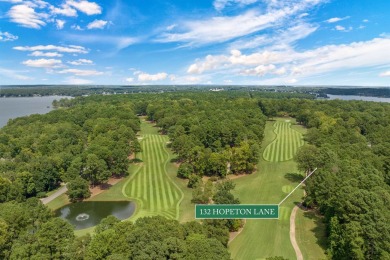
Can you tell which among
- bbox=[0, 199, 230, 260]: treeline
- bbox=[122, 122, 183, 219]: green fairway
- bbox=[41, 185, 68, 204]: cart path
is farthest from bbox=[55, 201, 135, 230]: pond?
bbox=[0, 199, 230, 260]: treeline

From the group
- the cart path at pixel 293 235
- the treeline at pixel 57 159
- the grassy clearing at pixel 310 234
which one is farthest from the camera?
the treeline at pixel 57 159

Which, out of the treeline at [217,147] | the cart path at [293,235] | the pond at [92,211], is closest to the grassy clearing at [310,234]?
the cart path at [293,235]

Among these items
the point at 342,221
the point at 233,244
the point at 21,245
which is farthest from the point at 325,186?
the point at 21,245

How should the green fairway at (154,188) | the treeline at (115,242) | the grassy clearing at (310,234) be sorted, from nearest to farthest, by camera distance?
the treeline at (115,242) < the grassy clearing at (310,234) < the green fairway at (154,188)

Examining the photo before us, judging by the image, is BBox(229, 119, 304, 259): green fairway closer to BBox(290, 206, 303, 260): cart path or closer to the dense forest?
BBox(290, 206, 303, 260): cart path

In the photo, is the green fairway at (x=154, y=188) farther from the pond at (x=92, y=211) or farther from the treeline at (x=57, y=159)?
the treeline at (x=57, y=159)

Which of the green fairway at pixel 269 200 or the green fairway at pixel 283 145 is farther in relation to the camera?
the green fairway at pixel 283 145

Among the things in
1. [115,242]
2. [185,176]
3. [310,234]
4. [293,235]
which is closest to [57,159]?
[185,176]
